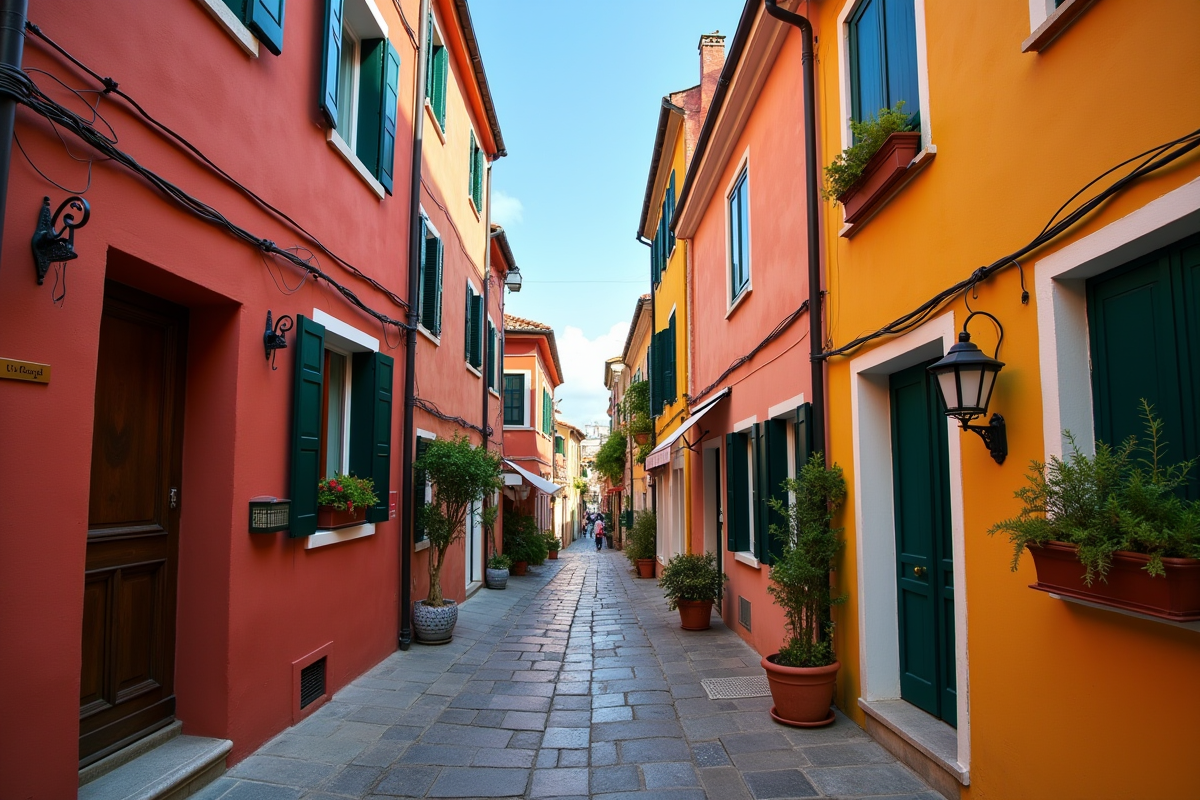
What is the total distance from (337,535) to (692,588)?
185 inches

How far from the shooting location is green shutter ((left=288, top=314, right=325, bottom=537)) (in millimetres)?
5195

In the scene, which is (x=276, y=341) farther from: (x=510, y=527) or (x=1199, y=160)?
(x=510, y=527)

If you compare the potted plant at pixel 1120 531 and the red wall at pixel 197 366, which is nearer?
the potted plant at pixel 1120 531

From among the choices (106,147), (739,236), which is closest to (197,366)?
(106,147)

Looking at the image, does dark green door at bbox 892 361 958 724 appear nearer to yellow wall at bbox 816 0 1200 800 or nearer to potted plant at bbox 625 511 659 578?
yellow wall at bbox 816 0 1200 800

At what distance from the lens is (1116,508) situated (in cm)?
246

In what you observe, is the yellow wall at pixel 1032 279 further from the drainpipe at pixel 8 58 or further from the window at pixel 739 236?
the drainpipe at pixel 8 58

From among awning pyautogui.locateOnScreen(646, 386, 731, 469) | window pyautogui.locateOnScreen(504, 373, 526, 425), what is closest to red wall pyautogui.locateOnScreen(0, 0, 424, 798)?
awning pyautogui.locateOnScreen(646, 386, 731, 469)

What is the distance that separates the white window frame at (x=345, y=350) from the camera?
571 cm

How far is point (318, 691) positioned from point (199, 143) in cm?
399

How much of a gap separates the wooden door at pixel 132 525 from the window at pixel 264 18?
1.78 metres

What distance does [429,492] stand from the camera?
9.42 meters

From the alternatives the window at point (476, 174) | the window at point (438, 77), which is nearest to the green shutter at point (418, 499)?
the window at point (438, 77)

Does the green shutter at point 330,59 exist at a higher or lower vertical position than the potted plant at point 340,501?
higher
